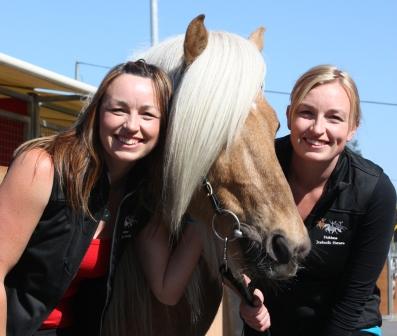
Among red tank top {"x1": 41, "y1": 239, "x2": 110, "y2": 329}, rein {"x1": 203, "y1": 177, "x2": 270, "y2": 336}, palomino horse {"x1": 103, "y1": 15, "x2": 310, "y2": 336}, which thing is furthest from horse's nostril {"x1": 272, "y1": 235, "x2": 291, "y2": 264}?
red tank top {"x1": 41, "y1": 239, "x2": 110, "y2": 329}

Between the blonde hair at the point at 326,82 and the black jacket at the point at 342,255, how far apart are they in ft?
0.67

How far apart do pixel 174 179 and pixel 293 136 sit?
0.56 metres

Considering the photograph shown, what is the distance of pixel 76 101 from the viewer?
7.88 metres

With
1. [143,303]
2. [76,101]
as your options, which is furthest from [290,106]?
[76,101]

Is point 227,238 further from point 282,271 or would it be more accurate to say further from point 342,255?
point 342,255

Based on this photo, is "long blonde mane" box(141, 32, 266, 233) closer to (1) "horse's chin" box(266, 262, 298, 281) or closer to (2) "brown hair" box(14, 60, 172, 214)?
(2) "brown hair" box(14, 60, 172, 214)

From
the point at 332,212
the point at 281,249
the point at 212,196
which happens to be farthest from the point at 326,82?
the point at 281,249

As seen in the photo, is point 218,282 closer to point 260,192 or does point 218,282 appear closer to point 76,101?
point 260,192

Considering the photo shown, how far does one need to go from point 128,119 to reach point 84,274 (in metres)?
0.58

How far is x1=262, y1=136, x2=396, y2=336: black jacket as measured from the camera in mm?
2881

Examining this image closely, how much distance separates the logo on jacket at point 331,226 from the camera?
290 cm

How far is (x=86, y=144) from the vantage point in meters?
2.51

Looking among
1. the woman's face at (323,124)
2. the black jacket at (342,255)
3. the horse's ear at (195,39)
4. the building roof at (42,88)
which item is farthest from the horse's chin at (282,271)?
→ the building roof at (42,88)

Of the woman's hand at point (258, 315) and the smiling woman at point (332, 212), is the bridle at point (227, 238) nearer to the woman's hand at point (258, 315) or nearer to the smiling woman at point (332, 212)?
the woman's hand at point (258, 315)
